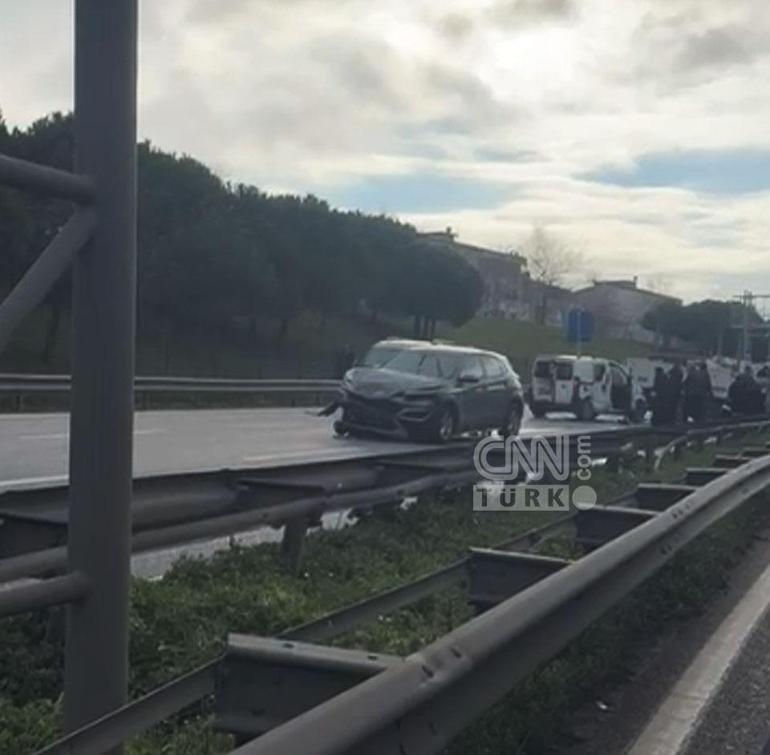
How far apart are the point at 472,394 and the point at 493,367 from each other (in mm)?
1327

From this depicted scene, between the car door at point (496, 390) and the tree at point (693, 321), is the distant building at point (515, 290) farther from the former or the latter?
the car door at point (496, 390)

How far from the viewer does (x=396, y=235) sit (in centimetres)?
5941

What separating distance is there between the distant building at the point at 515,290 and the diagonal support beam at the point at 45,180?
97073 mm

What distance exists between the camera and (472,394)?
24359 mm

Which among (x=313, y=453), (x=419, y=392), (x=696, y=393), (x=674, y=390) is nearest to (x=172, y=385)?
(x=419, y=392)

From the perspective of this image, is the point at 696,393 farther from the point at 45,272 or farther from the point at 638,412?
the point at 45,272

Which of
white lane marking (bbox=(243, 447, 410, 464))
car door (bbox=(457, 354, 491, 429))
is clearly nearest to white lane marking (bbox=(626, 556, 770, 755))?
white lane marking (bbox=(243, 447, 410, 464))

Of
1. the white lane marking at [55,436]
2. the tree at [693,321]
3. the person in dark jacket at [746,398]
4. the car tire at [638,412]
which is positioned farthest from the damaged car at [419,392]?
the tree at [693,321]

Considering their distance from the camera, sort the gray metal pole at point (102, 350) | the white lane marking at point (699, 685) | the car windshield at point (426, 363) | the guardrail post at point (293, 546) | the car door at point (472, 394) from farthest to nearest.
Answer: the car door at point (472, 394), the car windshield at point (426, 363), the guardrail post at point (293, 546), the white lane marking at point (699, 685), the gray metal pole at point (102, 350)

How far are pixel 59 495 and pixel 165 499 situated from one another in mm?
964

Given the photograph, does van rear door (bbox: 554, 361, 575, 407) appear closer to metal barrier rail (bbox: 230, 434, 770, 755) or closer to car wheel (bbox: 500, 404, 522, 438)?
car wheel (bbox: 500, 404, 522, 438)

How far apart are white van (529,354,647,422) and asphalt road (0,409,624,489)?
12.7m

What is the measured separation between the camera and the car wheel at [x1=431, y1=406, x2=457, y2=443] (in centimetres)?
2306
